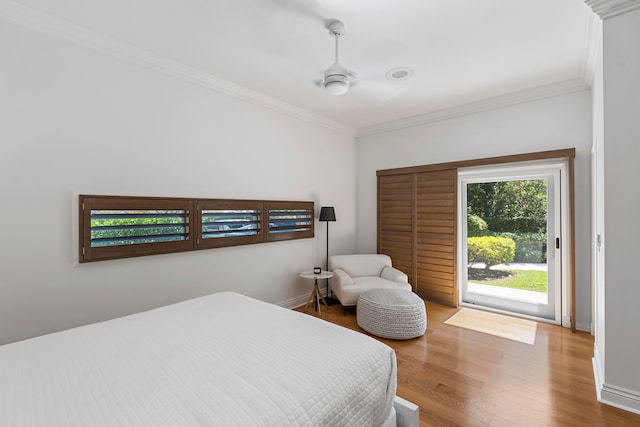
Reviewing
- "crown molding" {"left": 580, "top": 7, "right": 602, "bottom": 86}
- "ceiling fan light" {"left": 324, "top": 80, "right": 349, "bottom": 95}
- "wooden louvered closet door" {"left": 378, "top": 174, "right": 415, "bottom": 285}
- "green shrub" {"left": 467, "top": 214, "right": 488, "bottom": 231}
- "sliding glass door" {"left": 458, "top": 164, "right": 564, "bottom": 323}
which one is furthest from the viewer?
"wooden louvered closet door" {"left": 378, "top": 174, "right": 415, "bottom": 285}

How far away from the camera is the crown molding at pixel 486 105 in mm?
3074

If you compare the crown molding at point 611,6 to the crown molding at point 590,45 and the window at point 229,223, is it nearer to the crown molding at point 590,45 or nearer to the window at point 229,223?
the crown molding at point 590,45

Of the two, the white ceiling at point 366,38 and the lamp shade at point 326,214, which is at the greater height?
the white ceiling at point 366,38

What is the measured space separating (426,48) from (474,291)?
3128mm

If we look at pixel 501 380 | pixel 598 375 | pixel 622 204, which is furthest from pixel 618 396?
pixel 622 204

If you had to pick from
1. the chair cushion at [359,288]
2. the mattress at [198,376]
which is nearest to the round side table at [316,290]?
the chair cushion at [359,288]

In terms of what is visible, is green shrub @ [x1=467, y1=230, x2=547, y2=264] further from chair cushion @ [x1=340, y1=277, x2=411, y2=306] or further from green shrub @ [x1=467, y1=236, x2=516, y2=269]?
chair cushion @ [x1=340, y1=277, x2=411, y2=306]

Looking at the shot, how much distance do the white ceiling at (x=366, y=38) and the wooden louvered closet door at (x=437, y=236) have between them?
4.18 feet

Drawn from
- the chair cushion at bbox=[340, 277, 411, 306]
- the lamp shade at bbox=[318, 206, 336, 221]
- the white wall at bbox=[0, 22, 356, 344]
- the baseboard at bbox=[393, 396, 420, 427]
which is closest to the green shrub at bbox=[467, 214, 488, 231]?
the chair cushion at bbox=[340, 277, 411, 306]

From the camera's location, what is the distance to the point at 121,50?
93.1 inches

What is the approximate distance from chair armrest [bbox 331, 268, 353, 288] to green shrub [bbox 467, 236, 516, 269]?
1.74 metres

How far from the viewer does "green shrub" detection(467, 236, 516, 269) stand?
365 centimetres

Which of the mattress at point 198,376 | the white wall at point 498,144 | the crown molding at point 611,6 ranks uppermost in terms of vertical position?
the crown molding at point 611,6

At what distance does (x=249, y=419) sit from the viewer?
92cm
